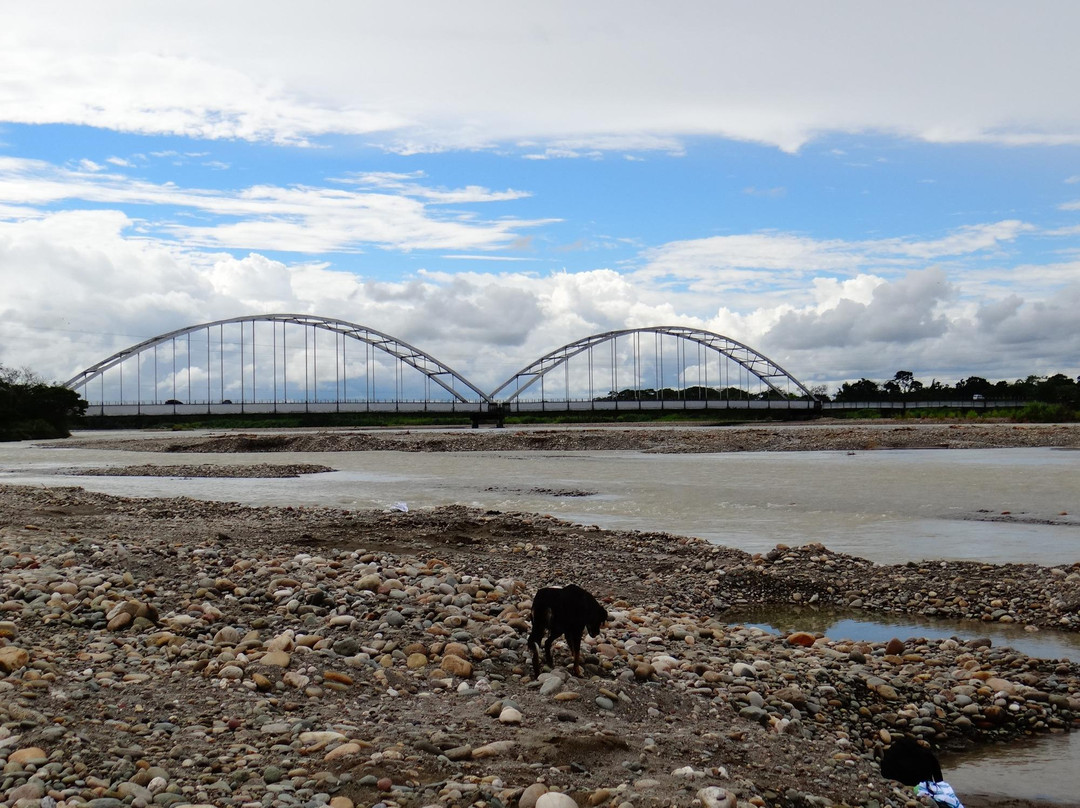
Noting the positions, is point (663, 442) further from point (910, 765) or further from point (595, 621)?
point (910, 765)

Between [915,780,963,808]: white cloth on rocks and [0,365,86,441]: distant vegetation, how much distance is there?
348ft

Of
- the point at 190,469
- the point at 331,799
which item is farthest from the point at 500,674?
the point at 190,469

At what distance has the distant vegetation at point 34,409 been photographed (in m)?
95.1

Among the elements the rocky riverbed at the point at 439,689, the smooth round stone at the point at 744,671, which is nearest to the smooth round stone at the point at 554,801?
the rocky riverbed at the point at 439,689

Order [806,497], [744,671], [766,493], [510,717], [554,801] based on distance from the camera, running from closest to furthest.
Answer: [554,801]
[510,717]
[744,671]
[806,497]
[766,493]

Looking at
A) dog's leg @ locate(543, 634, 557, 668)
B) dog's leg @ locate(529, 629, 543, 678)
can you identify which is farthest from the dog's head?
dog's leg @ locate(529, 629, 543, 678)

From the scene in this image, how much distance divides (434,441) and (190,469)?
100 feet

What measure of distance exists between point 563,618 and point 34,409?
111 meters

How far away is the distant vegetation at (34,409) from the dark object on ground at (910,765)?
106m

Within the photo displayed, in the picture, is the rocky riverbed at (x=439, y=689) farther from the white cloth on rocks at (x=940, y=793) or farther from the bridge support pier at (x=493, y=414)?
the bridge support pier at (x=493, y=414)

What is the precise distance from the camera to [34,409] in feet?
330

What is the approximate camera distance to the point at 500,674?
6.34 meters

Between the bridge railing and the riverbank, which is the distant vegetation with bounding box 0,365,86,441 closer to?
the riverbank

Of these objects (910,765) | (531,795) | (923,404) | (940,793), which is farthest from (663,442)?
(923,404)
